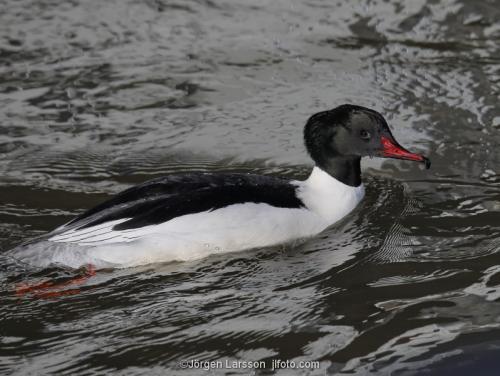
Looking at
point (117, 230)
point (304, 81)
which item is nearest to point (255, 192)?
point (117, 230)

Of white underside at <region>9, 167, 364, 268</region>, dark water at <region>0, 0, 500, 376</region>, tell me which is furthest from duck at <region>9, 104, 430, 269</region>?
dark water at <region>0, 0, 500, 376</region>

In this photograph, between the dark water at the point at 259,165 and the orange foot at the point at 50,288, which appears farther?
the orange foot at the point at 50,288

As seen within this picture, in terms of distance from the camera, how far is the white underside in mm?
6586

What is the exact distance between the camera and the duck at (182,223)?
6594 mm

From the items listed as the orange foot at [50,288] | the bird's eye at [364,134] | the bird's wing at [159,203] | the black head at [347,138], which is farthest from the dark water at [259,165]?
the bird's eye at [364,134]

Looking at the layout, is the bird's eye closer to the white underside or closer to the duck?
the duck

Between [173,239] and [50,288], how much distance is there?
0.90 metres

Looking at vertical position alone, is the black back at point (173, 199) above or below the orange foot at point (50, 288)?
above

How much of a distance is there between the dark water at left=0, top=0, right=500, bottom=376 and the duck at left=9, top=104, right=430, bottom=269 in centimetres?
11

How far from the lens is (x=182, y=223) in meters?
6.66

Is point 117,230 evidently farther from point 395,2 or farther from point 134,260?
point 395,2

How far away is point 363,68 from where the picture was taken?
990cm

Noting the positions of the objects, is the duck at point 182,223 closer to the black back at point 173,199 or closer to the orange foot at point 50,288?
the black back at point 173,199

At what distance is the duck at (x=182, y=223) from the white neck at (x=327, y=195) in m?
0.07
